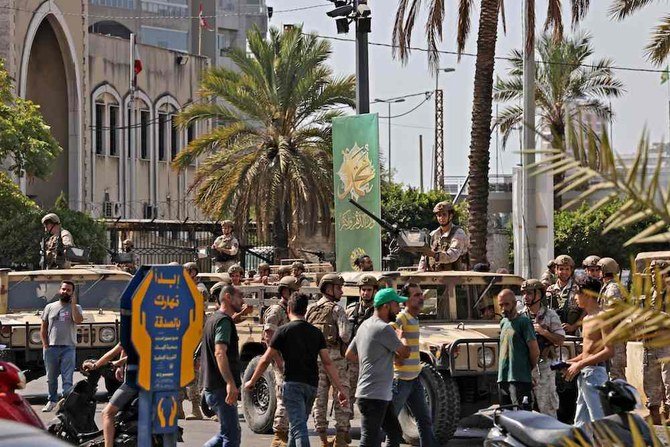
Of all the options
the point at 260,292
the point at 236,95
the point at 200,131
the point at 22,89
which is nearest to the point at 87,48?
the point at 22,89

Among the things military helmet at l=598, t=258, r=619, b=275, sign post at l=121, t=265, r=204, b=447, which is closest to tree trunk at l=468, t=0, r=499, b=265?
military helmet at l=598, t=258, r=619, b=275

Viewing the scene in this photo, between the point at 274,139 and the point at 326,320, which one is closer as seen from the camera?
the point at 326,320

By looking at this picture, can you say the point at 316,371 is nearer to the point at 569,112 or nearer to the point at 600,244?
the point at 569,112

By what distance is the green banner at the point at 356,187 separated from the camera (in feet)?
70.9

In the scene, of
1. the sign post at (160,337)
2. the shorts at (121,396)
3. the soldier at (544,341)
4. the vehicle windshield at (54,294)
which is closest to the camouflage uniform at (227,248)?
the vehicle windshield at (54,294)

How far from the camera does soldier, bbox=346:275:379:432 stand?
44.3 feet

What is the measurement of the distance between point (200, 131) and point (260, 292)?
42.6m

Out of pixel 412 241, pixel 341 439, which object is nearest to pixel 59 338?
pixel 412 241

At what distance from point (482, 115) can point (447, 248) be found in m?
7.94

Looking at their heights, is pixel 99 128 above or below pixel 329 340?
above

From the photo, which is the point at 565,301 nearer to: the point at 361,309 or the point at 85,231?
the point at 361,309

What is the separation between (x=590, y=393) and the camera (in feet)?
34.1

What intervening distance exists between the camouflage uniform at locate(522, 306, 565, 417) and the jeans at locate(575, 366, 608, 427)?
6.68 ft

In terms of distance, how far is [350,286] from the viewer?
15.2 meters
